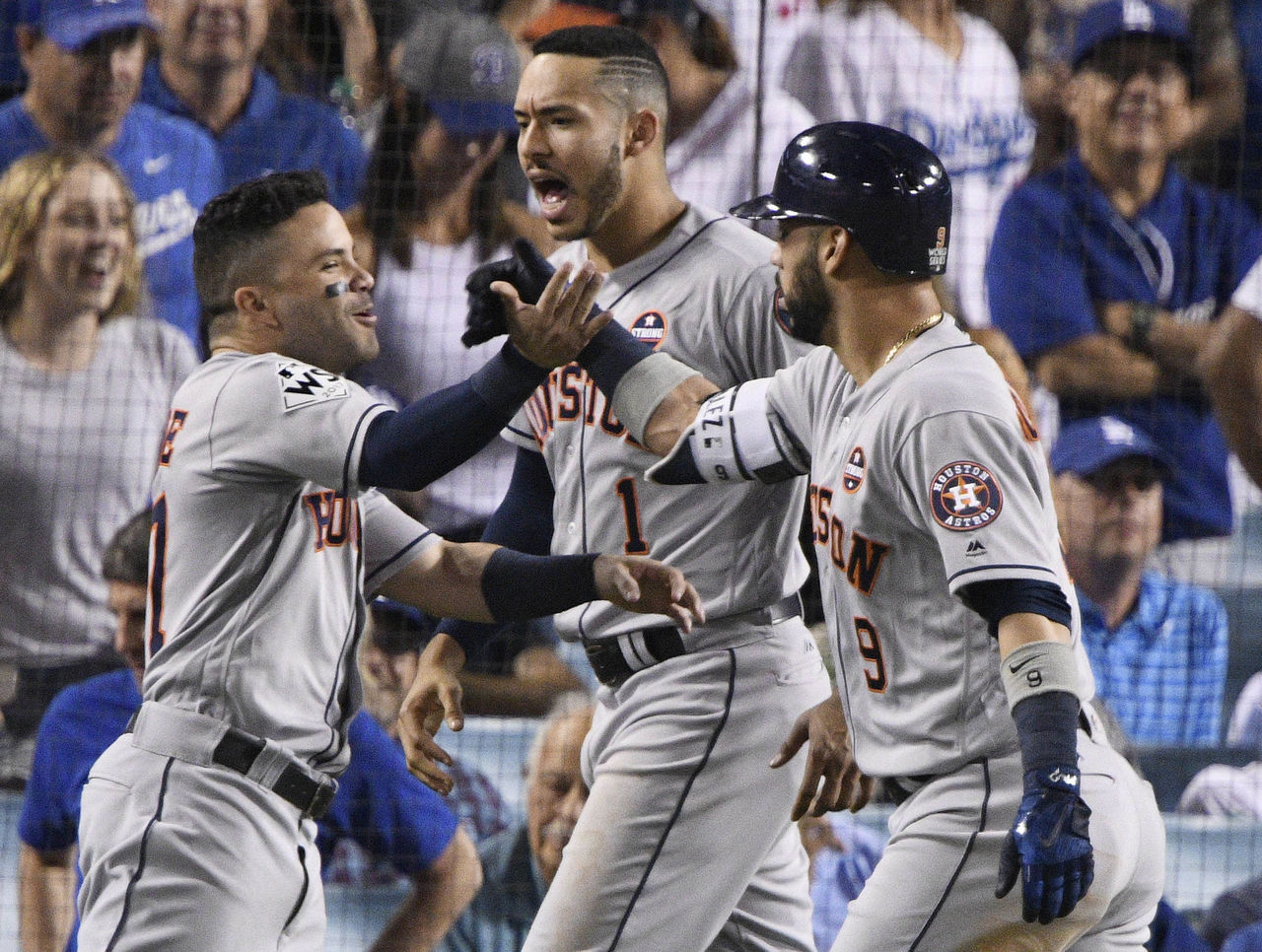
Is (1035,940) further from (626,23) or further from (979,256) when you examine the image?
(626,23)

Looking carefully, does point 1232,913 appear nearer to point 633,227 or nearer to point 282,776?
point 633,227

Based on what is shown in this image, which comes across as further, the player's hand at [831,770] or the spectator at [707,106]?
the spectator at [707,106]

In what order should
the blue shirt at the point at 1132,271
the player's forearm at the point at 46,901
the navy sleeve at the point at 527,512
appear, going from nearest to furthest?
the navy sleeve at the point at 527,512 → the player's forearm at the point at 46,901 → the blue shirt at the point at 1132,271

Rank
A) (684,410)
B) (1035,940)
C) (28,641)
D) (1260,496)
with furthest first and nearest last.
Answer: (1260,496), (28,641), (684,410), (1035,940)

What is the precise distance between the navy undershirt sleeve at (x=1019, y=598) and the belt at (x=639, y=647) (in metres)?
0.85

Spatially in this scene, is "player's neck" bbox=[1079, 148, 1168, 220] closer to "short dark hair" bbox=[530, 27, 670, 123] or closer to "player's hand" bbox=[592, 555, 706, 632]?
"short dark hair" bbox=[530, 27, 670, 123]

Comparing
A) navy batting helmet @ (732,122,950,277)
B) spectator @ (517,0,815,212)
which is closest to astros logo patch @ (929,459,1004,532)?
navy batting helmet @ (732,122,950,277)

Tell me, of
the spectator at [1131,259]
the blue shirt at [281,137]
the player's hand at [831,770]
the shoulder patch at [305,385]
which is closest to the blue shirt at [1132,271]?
the spectator at [1131,259]

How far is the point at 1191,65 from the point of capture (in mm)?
5848

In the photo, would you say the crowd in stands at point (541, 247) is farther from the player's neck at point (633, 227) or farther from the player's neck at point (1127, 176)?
the player's neck at point (633, 227)

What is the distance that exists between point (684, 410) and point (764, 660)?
0.49 m

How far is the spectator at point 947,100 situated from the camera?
5684 millimetres

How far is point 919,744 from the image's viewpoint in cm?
229

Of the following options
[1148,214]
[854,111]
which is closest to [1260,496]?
[1148,214]
